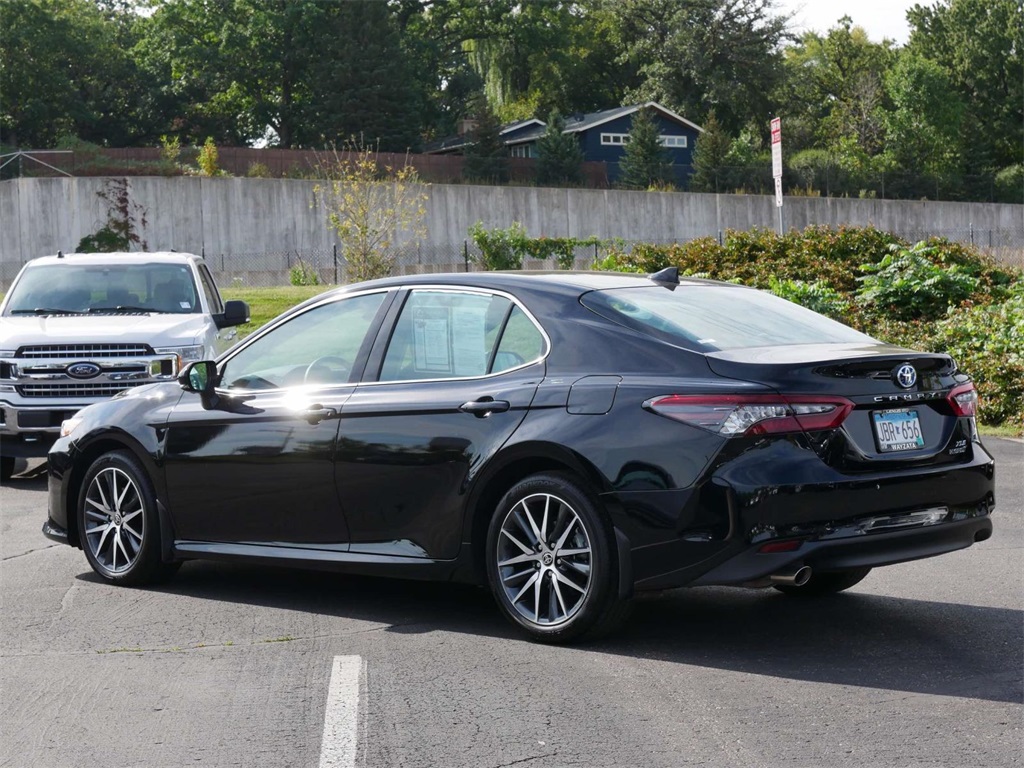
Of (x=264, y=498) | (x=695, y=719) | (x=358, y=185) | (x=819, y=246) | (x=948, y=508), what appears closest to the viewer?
(x=695, y=719)

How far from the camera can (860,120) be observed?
80.5 metres

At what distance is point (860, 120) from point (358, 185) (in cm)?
5309

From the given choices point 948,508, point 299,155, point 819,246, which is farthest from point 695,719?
point 299,155

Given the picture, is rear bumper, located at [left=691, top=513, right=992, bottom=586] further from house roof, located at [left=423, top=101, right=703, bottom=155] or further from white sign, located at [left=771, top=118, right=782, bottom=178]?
house roof, located at [left=423, top=101, right=703, bottom=155]

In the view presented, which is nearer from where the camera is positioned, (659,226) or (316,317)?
(316,317)

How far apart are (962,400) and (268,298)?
25.9m

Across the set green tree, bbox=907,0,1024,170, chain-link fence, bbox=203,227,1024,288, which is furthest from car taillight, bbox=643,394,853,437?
green tree, bbox=907,0,1024,170

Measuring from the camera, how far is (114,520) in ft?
25.6

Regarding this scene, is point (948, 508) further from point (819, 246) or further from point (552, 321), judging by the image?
point (819, 246)

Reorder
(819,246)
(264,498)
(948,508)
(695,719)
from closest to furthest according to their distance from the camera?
1. (695,719)
2. (948,508)
3. (264,498)
4. (819,246)

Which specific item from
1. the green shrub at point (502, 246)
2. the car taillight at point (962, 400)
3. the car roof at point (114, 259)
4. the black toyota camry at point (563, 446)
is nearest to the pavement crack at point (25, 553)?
the black toyota camry at point (563, 446)

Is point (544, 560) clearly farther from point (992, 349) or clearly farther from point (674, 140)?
point (674, 140)

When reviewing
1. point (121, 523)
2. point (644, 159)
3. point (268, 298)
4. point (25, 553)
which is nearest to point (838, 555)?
point (121, 523)

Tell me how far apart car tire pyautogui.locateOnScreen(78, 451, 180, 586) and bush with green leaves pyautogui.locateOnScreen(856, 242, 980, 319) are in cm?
1216
